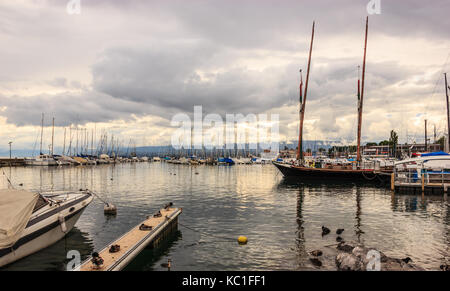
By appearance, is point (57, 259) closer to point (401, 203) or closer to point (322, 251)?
point (322, 251)

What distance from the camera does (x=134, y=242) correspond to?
631 inches

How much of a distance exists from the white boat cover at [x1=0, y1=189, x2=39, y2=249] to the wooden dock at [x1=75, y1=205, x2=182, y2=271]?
12.8ft

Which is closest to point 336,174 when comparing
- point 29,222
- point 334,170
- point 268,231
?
point 334,170

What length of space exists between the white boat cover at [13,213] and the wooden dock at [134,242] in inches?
154

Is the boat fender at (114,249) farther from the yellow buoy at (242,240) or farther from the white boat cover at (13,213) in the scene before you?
the yellow buoy at (242,240)

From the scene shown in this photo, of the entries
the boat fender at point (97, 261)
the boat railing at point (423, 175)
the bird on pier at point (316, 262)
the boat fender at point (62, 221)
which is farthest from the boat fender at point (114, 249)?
the boat railing at point (423, 175)

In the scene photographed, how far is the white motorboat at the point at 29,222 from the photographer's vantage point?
47.0 feet

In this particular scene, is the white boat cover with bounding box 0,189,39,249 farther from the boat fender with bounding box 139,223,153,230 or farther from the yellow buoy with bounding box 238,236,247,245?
the yellow buoy with bounding box 238,236,247,245

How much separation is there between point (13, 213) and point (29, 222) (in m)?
1.34

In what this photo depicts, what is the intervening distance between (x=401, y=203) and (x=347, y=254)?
74.2ft

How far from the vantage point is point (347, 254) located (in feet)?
48.6

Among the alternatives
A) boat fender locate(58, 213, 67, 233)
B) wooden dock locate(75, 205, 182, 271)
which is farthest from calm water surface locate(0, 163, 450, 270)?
boat fender locate(58, 213, 67, 233)

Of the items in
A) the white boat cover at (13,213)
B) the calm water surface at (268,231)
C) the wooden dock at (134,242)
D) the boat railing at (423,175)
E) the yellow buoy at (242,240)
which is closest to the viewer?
the wooden dock at (134,242)
